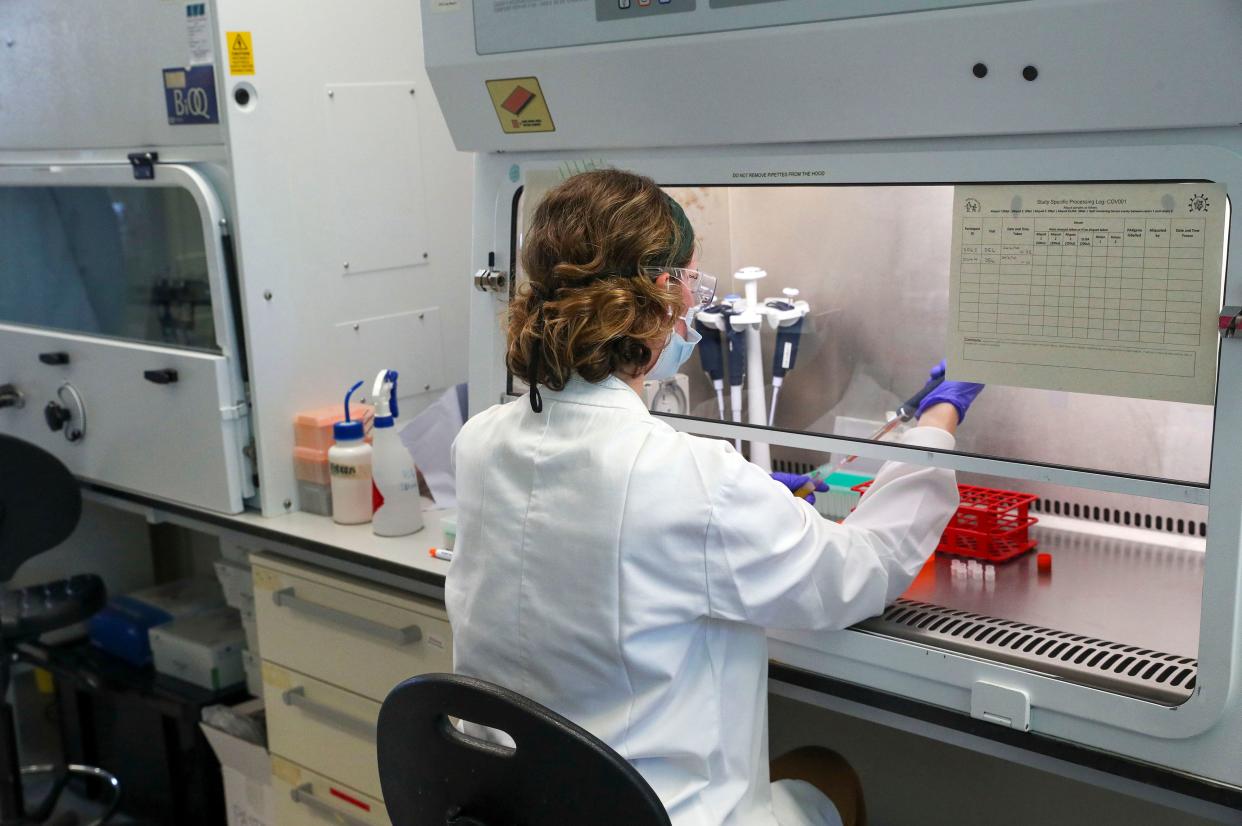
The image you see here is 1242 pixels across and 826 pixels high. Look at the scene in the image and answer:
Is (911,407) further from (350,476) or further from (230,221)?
(230,221)

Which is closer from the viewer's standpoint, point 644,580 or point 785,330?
point 644,580

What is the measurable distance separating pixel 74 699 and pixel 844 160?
237 centimetres

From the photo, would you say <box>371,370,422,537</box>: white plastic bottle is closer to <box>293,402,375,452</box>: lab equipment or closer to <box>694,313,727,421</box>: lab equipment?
<box>293,402,375,452</box>: lab equipment

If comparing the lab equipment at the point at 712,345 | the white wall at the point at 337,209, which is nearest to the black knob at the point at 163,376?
the white wall at the point at 337,209

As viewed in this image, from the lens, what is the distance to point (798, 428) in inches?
61.4

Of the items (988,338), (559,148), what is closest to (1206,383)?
(988,338)

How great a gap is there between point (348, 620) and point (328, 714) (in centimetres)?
21

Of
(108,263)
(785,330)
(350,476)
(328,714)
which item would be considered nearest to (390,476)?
(350,476)

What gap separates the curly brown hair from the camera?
3.99 ft

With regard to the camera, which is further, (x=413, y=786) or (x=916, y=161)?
(x=916, y=161)

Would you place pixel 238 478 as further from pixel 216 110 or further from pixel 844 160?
pixel 844 160

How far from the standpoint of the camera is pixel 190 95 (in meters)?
2.10

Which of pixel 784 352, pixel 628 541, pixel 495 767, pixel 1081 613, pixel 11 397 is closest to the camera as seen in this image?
pixel 495 767

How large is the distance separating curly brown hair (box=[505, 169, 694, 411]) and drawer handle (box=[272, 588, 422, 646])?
2.49ft
